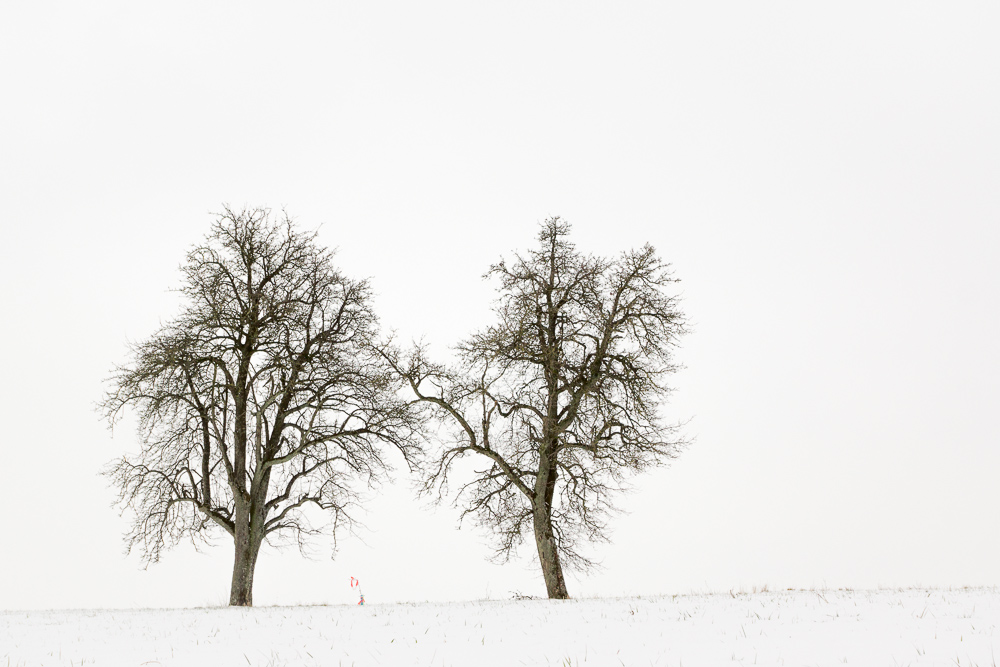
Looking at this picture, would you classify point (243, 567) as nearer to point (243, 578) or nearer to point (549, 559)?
point (243, 578)

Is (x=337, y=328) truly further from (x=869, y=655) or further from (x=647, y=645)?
(x=869, y=655)

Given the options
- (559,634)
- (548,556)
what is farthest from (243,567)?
(559,634)

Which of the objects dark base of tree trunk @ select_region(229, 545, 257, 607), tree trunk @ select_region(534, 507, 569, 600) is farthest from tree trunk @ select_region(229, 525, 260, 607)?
tree trunk @ select_region(534, 507, 569, 600)

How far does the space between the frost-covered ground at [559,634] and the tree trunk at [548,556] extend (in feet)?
8.73

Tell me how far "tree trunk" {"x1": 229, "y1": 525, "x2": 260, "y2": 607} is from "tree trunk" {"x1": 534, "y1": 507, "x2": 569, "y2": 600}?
7348 millimetres

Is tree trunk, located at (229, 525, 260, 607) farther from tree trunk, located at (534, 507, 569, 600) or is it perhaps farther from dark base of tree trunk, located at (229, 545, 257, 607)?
tree trunk, located at (534, 507, 569, 600)

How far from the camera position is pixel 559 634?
35.8 ft

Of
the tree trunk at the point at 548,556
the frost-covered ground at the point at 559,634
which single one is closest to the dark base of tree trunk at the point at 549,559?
the tree trunk at the point at 548,556

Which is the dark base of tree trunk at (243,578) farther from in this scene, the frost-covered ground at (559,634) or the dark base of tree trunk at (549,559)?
the dark base of tree trunk at (549,559)

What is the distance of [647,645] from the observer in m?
9.83

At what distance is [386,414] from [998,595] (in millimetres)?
14309

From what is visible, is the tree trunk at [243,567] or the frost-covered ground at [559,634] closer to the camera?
the frost-covered ground at [559,634]

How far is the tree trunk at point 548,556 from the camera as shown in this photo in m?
18.2

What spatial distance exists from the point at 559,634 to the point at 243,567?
10.7m
